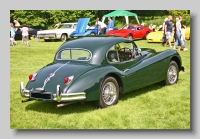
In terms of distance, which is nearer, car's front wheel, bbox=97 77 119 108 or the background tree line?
car's front wheel, bbox=97 77 119 108

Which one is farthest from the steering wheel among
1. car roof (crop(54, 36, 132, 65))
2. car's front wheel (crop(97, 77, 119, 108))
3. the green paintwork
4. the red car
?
car's front wheel (crop(97, 77, 119, 108))

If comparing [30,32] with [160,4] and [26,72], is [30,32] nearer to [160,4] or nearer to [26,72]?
[26,72]

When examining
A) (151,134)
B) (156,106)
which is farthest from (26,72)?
(151,134)

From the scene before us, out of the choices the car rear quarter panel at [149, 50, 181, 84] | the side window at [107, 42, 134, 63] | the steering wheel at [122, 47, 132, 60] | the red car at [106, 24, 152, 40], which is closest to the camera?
the side window at [107, 42, 134, 63]

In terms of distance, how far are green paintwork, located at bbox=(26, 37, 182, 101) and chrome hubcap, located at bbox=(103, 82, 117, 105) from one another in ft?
0.67

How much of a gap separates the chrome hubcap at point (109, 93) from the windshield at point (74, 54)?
65 cm

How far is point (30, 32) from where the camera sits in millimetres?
10133

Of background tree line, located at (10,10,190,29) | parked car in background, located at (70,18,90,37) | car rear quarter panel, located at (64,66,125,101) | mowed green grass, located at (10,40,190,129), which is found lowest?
mowed green grass, located at (10,40,190,129)

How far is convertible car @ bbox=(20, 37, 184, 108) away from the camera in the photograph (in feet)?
23.7

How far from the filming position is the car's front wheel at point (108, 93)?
24.6 ft

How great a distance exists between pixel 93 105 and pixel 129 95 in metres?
1.14

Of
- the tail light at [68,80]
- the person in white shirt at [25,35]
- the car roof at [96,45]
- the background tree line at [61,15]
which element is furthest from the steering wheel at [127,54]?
the person in white shirt at [25,35]

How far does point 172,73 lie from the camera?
941cm

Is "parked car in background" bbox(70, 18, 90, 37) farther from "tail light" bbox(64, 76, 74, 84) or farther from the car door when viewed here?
"tail light" bbox(64, 76, 74, 84)
